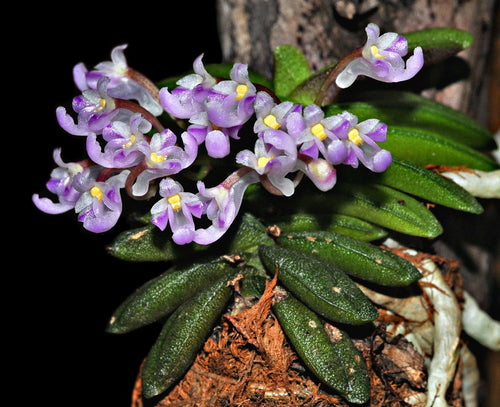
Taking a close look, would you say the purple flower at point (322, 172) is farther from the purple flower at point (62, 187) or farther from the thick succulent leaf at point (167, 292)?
the purple flower at point (62, 187)

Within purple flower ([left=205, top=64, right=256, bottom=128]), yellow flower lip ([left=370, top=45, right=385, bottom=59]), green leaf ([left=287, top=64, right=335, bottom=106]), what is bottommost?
green leaf ([left=287, top=64, right=335, bottom=106])

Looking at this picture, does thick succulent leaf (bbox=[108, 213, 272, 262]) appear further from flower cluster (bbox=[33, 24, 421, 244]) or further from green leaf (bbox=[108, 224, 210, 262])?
flower cluster (bbox=[33, 24, 421, 244])

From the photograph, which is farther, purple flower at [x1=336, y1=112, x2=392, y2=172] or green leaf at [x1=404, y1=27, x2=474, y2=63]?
green leaf at [x1=404, y1=27, x2=474, y2=63]

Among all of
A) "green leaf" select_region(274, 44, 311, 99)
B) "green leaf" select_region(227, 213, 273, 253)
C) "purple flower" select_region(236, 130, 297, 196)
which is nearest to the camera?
"purple flower" select_region(236, 130, 297, 196)

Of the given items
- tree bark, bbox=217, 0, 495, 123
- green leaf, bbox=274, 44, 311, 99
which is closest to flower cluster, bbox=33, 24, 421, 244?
green leaf, bbox=274, 44, 311, 99

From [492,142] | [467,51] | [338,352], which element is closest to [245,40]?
[467,51]

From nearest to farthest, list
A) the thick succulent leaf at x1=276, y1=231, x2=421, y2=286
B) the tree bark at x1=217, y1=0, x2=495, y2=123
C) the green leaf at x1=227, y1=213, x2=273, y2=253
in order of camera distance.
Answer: the thick succulent leaf at x1=276, y1=231, x2=421, y2=286 → the green leaf at x1=227, y1=213, x2=273, y2=253 → the tree bark at x1=217, y1=0, x2=495, y2=123

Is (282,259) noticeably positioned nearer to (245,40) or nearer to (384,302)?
(384,302)

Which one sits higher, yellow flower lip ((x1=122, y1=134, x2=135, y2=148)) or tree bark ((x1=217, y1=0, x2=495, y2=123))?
tree bark ((x1=217, y1=0, x2=495, y2=123))
